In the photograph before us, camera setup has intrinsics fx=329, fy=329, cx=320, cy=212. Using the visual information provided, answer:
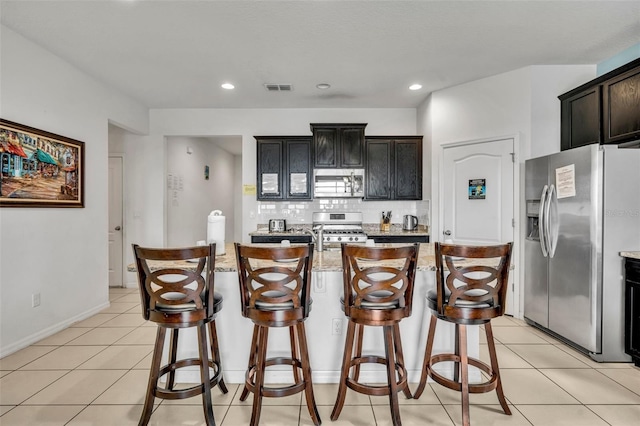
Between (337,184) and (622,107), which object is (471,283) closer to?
(622,107)

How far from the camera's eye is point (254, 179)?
5.09 meters

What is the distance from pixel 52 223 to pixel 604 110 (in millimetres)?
5330

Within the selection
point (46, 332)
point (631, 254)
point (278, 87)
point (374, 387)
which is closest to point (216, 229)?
point (374, 387)

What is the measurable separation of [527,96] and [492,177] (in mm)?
926

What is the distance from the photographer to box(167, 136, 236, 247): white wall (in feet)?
17.6

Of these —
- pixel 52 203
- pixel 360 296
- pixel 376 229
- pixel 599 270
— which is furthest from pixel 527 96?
pixel 52 203

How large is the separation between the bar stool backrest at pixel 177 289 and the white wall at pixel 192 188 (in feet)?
12.3

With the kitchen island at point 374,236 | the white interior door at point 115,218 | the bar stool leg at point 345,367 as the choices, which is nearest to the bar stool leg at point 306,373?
the bar stool leg at point 345,367

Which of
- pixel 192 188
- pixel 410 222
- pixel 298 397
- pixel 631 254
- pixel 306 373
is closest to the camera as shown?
pixel 306 373

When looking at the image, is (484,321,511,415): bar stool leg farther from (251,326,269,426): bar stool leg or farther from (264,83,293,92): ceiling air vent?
(264,83,293,92): ceiling air vent

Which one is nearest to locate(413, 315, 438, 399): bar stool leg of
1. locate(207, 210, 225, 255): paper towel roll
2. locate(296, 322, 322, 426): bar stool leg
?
locate(296, 322, 322, 426): bar stool leg

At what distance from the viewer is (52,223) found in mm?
3213

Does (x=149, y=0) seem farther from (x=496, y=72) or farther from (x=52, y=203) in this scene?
(x=496, y=72)

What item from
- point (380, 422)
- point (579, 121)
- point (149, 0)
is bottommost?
point (380, 422)
